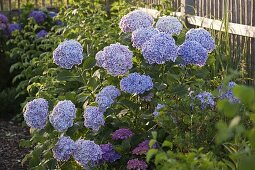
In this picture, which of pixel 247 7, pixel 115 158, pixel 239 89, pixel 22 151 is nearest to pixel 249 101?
pixel 239 89

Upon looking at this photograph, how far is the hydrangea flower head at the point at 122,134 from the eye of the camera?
13.0 feet

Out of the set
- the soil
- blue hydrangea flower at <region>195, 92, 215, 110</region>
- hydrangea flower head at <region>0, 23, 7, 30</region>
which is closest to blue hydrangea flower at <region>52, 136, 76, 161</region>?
blue hydrangea flower at <region>195, 92, 215, 110</region>

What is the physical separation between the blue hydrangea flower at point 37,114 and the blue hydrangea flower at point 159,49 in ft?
2.39

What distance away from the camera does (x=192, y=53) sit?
165 inches

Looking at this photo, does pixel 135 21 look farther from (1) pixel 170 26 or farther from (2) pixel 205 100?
(2) pixel 205 100

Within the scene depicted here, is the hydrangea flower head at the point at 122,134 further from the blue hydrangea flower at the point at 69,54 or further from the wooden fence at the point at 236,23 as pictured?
the wooden fence at the point at 236,23

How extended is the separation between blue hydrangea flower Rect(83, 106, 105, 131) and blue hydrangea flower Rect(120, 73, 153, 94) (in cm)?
21

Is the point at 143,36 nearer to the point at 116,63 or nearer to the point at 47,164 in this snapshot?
the point at 116,63

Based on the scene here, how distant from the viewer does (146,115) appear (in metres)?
4.24

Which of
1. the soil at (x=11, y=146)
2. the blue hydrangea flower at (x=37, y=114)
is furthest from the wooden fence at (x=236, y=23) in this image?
the soil at (x=11, y=146)

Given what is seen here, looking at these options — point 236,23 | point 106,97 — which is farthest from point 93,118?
point 236,23

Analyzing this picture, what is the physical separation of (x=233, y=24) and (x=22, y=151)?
7.86 ft

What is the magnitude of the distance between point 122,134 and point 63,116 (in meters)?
0.38

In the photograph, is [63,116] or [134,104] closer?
[63,116]
